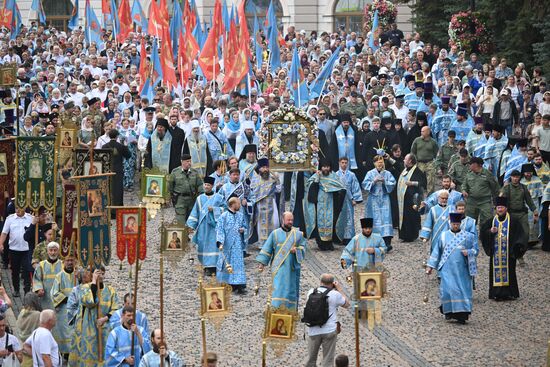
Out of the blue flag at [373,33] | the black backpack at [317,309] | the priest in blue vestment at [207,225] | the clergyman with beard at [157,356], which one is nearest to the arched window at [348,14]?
the blue flag at [373,33]

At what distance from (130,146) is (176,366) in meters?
13.4

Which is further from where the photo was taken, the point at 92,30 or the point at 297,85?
the point at 92,30

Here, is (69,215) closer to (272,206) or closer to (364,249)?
(364,249)

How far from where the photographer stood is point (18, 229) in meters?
21.2

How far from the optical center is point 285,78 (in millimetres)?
33469

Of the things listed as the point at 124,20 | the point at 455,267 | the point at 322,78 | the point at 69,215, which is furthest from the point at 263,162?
the point at 124,20

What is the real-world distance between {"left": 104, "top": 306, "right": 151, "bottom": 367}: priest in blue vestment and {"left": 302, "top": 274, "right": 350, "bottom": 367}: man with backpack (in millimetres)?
1926

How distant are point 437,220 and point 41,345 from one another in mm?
7777

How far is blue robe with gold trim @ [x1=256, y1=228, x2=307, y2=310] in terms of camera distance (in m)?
20.2

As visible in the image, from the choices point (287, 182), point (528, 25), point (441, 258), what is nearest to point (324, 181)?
point (287, 182)

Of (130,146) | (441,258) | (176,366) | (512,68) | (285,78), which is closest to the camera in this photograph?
(176,366)

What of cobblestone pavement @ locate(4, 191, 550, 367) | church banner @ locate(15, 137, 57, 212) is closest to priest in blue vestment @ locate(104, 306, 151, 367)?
cobblestone pavement @ locate(4, 191, 550, 367)

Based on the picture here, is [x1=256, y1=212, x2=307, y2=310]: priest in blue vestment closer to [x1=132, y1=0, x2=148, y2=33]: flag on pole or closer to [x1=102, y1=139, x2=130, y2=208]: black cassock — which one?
[x1=102, y1=139, x2=130, y2=208]: black cassock

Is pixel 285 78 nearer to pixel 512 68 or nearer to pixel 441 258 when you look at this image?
pixel 512 68
